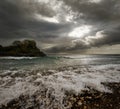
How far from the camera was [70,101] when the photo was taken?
4379 mm

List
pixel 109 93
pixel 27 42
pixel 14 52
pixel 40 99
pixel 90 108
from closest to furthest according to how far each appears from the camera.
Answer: pixel 90 108
pixel 40 99
pixel 109 93
pixel 14 52
pixel 27 42

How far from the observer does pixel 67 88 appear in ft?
18.2

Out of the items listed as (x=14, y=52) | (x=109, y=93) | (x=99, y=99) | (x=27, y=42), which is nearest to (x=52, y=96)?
(x=99, y=99)

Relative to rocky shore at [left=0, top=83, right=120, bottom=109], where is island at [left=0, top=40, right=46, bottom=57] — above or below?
above

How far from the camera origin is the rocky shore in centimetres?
407

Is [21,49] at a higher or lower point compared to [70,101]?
higher

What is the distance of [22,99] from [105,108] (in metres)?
3.50

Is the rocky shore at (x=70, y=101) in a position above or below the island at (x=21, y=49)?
below

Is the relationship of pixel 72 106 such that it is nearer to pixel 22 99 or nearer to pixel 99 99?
pixel 99 99

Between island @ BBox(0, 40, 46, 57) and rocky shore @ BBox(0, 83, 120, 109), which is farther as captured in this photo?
island @ BBox(0, 40, 46, 57)

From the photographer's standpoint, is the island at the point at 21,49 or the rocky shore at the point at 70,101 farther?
the island at the point at 21,49

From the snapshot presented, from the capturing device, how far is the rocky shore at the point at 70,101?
4.07m

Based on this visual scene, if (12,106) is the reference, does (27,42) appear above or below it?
above

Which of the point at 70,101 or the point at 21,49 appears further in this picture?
the point at 21,49
